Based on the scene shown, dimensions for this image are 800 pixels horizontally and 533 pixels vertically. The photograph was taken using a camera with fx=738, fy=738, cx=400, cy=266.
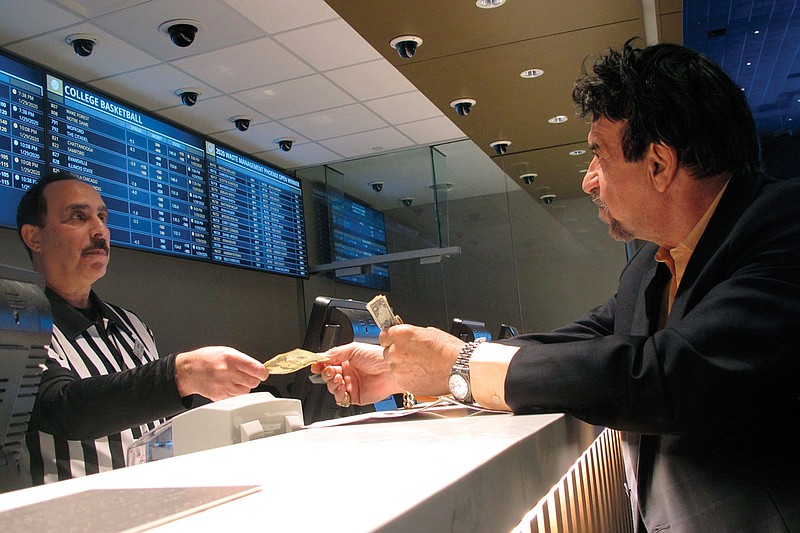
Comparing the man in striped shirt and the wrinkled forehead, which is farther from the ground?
the wrinkled forehead

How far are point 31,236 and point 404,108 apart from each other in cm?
274

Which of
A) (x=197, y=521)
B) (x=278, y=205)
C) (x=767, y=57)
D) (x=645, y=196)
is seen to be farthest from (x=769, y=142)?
(x=197, y=521)

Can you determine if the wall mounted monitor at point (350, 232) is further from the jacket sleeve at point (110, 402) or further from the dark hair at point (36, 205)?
the jacket sleeve at point (110, 402)

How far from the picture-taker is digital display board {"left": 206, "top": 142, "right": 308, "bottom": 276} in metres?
4.91

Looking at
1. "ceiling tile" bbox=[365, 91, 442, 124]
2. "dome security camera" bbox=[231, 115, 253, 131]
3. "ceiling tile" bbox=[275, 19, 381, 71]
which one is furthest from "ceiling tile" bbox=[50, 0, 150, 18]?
"ceiling tile" bbox=[365, 91, 442, 124]

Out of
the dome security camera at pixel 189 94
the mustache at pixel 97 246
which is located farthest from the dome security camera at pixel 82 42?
the mustache at pixel 97 246

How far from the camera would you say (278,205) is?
5.69 metres

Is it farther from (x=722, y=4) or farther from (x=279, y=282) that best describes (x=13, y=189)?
(x=722, y=4)

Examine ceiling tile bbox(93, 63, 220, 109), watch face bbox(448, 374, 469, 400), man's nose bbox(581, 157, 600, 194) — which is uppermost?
ceiling tile bbox(93, 63, 220, 109)

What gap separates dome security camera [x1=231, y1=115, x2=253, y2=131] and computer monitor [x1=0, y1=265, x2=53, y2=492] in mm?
3983

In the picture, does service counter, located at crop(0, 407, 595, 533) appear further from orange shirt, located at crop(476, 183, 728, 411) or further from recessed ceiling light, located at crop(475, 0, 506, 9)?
recessed ceiling light, located at crop(475, 0, 506, 9)

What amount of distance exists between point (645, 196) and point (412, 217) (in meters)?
4.84

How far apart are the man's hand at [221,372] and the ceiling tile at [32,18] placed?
2260mm

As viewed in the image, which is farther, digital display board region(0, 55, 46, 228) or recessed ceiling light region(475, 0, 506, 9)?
digital display board region(0, 55, 46, 228)
